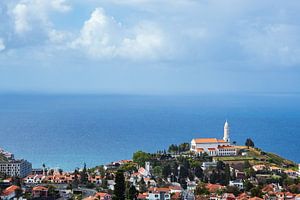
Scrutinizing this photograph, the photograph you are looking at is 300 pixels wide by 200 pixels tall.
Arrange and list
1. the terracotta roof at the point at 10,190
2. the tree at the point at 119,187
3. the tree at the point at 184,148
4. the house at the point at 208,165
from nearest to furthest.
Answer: the tree at the point at 119,187 < the terracotta roof at the point at 10,190 < the house at the point at 208,165 < the tree at the point at 184,148

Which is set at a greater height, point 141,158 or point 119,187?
point 141,158

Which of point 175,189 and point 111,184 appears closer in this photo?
point 175,189

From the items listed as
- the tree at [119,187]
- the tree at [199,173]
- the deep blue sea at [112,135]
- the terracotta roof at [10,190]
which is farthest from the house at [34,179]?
the deep blue sea at [112,135]

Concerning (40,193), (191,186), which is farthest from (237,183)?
(40,193)

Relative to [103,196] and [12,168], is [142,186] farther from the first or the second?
[12,168]

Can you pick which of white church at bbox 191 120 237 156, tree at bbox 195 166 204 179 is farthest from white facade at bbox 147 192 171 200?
white church at bbox 191 120 237 156

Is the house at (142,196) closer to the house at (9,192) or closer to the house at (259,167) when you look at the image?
the house at (9,192)

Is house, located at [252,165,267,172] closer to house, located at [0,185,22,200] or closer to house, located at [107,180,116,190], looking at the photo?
house, located at [107,180,116,190]
